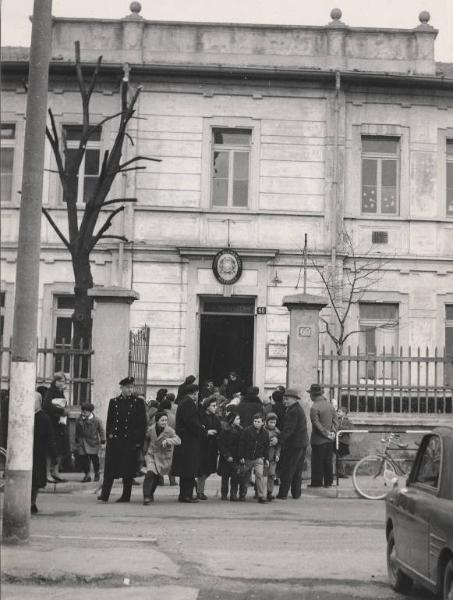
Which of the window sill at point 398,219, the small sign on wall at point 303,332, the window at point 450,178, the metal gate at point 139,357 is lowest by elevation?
the metal gate at point 139,357

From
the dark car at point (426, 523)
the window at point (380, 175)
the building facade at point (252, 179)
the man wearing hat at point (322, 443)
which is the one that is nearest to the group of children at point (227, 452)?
the man wearing hat at point (322, 443)

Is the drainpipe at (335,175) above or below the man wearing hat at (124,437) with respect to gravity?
above

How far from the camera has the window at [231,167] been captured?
2634 cm

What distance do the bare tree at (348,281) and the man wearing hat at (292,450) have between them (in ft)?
27.3

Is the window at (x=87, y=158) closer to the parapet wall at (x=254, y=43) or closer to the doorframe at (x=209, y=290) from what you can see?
the parapet wall at (x=254, y=43)

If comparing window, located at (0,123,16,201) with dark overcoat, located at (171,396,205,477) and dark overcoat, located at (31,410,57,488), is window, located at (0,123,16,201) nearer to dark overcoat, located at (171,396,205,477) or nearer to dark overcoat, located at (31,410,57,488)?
dark overcoat, located at (171,396,205,477)

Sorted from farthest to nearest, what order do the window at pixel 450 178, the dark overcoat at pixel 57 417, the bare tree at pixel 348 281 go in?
the window at pixel 450 178 < the bare tree at pixel 348 281 < the dark overcoat at pixel 57 417

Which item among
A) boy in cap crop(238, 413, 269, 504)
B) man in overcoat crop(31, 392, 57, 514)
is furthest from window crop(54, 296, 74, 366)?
man in overcoat crop(31, 392, 57, 514)

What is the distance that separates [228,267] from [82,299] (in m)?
4.58

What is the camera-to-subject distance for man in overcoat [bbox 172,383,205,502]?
52.9ft

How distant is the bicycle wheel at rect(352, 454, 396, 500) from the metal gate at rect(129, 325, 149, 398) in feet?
16.1

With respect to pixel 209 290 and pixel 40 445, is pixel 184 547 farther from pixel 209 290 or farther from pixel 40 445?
pixel 209 290

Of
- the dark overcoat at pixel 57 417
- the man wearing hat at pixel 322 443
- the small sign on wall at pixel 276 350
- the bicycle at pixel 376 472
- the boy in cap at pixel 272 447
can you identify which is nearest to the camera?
the boy in cap at pixel 272 447

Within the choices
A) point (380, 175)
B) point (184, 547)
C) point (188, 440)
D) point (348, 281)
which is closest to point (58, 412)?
point (188, 440)
